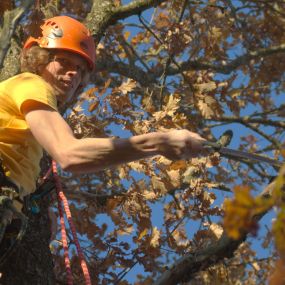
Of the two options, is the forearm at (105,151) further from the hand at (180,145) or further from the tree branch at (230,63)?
the tree branch at (230,63)

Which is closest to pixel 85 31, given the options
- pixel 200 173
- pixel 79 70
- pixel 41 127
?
pixel 79 70

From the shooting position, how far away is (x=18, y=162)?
331cm

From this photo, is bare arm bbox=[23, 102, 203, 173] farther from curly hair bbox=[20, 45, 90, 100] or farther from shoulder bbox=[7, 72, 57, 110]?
curly hair bbox=[20, 45, 90, 100]

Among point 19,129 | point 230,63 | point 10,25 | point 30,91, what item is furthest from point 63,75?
point 230,63

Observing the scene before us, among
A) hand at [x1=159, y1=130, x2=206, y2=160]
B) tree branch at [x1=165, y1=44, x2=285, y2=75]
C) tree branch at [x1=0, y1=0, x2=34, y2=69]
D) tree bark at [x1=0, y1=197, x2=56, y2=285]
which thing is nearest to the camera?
tree branch at [x1=0, y1=0, x2=34, y2=69]

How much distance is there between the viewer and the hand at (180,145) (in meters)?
2.89

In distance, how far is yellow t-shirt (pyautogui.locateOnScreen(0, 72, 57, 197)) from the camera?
298 centimetres

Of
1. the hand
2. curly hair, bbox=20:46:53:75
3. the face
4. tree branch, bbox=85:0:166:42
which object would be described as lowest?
the hand

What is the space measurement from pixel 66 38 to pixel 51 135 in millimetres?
1493

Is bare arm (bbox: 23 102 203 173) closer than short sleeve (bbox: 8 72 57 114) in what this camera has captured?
Yes

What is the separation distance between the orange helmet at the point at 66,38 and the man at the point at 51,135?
1 cm

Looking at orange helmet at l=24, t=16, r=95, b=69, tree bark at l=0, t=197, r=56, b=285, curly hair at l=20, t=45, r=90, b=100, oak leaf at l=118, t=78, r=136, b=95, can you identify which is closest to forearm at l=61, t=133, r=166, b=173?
tree bark at l=0, t=197, r=56, b=285

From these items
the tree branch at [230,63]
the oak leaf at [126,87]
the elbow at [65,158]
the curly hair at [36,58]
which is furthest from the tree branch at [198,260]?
the tree branch at [230,63]

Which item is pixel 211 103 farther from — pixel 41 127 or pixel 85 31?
pixel 41 127
